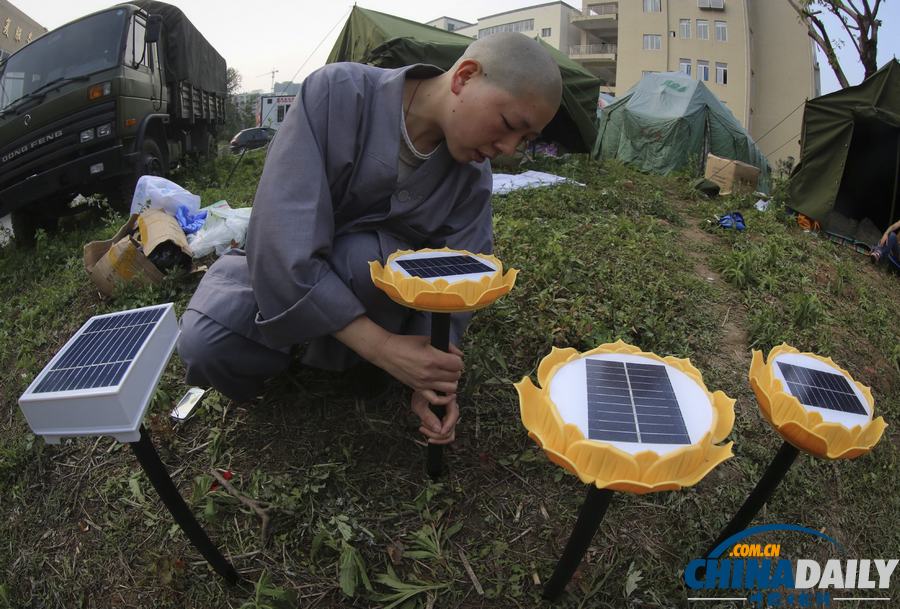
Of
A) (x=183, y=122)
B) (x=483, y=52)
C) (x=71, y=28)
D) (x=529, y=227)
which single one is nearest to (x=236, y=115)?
(x=183, y=122)

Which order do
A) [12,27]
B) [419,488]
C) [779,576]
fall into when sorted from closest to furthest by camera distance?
[779,576], [419,488], [12,27]

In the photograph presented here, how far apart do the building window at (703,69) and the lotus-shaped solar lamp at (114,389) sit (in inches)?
1159

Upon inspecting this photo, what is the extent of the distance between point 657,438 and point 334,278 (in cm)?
97

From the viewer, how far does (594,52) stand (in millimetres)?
30922

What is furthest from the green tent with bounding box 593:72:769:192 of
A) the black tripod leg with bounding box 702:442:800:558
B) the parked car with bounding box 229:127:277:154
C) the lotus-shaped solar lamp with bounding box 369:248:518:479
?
the parked car with bounding box 229:127:277:154

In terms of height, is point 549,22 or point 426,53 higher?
point 549,22

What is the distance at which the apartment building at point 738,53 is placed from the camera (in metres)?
23.2

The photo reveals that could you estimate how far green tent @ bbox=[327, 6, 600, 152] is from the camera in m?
6.34

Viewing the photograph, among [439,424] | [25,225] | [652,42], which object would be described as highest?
[652,42]

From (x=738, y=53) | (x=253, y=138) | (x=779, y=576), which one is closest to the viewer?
(x=779, y=576)

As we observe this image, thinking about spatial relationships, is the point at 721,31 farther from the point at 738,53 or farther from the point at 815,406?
the point at 815,406

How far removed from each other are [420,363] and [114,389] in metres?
0.73

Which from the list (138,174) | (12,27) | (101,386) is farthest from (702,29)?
(12,27)

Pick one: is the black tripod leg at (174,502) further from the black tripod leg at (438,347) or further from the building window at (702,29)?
the building window at (702,29)
